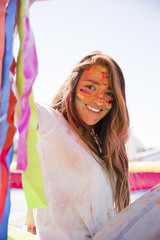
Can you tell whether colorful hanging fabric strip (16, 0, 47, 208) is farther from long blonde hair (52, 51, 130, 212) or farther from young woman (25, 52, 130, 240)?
long blonde hair (52, 51, 130, 212)

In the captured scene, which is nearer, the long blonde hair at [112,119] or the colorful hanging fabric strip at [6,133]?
the colorful hanging fabric strip at [6,133]

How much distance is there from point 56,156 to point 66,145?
0.06m

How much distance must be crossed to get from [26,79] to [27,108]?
0.27ft

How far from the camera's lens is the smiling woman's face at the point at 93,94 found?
1352mm

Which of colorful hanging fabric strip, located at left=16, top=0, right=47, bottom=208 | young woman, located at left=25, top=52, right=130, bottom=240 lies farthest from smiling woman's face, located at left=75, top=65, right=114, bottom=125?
colorful hanging fabric strip, located at left=16, top=0, right=47, bottom=208

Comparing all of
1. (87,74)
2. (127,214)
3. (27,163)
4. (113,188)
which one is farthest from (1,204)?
(87,74)

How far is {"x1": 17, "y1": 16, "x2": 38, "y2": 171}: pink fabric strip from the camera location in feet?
2.62

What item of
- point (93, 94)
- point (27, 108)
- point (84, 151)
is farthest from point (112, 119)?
point (27, 108)

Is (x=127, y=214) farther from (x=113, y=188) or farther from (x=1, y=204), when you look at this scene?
(x=1, y=204)

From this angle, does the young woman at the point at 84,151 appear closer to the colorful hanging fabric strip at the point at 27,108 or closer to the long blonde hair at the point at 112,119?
the long blonde hair at the point at 112,119

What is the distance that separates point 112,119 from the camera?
4.84 feet

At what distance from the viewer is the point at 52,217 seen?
1129 mm

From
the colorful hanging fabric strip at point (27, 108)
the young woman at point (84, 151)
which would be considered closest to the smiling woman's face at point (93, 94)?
the young woman at point (84, 151)

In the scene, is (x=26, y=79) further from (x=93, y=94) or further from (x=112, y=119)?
(x=112, y=119)
